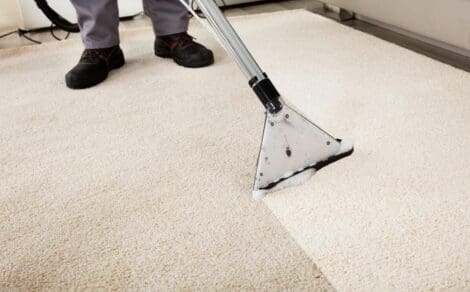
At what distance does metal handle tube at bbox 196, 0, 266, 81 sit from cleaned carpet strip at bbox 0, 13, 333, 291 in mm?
187

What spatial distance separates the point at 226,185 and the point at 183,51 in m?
0.69

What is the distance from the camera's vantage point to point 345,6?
161 centimetres

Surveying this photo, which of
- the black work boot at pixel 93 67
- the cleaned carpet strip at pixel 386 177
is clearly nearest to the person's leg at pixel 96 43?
the black work boot at pixel 93 67

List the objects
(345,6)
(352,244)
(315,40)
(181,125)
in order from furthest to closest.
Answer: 1. (345,6)
2. (315,40)
3. (181,125)
4. (352,244)

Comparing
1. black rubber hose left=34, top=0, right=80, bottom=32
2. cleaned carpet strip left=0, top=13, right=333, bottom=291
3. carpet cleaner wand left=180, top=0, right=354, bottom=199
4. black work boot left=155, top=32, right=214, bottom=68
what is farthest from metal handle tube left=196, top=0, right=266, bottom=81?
black rubber hose left=34, top=0, right=80, bottom=32

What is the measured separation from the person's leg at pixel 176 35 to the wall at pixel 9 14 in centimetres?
80

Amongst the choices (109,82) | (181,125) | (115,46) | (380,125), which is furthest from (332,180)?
(115,46)

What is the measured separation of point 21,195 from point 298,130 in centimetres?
49

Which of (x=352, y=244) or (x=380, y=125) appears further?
(x=380, y=125)

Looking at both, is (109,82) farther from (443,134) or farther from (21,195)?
(443,134)

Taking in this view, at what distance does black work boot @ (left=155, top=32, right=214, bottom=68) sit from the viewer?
1.29 meters

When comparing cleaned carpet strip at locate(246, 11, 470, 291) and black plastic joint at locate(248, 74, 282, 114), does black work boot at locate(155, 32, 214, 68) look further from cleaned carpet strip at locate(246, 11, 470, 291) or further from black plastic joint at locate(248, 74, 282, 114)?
black plastic joint at locate(248, 74, 282, 114)

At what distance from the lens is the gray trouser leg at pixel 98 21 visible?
1217mm

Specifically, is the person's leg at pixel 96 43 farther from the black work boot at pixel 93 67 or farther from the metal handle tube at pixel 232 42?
the metal handle tube at pixel 232 42
